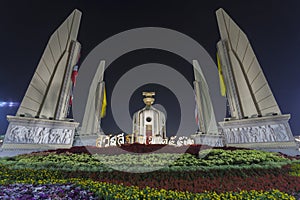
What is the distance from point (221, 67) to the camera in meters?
16.5

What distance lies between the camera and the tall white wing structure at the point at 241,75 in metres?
12.5

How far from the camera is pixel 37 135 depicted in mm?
10906

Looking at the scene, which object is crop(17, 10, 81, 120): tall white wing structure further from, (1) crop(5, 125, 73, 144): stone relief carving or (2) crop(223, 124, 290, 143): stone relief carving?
(2) crop(223, 124, 290, 143): stone relief carving

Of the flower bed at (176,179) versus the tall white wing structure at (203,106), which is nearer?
the flower bed at (176,179)

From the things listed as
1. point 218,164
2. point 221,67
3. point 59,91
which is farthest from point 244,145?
point 59,91

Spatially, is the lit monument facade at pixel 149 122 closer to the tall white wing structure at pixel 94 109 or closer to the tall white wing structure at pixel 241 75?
the tall white wing structure at pixel 94 109

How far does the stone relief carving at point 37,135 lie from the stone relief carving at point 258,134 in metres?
12.7

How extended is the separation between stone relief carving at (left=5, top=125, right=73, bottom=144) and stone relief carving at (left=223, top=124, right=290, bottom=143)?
41.8 feet

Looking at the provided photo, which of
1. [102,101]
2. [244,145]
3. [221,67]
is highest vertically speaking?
[221,67]

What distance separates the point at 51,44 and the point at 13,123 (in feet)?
24.7

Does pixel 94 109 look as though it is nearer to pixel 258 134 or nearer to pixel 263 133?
pixel 258 134

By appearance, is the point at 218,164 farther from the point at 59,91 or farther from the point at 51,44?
the point at 51,44

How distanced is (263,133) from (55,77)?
56.8ft

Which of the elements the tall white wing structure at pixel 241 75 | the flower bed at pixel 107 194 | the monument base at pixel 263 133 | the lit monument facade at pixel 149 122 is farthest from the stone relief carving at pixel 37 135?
the lit monument facade at pixel 149 122
